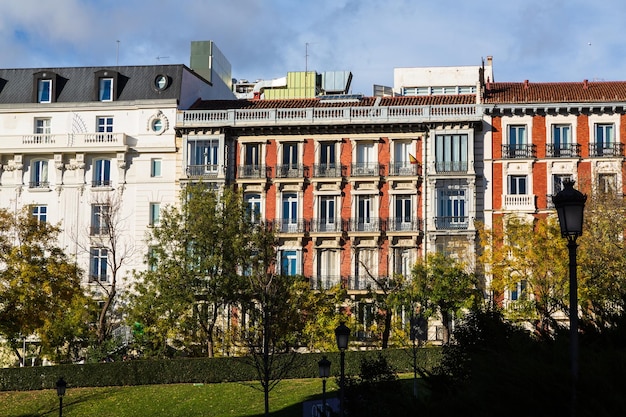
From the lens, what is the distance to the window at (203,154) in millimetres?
59003

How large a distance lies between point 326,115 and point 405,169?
5264 mm

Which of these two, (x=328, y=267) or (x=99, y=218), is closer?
(x=328, y=267)

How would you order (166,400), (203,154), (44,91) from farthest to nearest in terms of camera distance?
(44,91) → (203,154) → (166,400)

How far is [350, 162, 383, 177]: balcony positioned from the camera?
5822cm

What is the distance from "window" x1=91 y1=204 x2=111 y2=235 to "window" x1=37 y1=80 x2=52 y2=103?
285 inches

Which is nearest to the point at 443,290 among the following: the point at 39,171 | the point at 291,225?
the point at 291,225

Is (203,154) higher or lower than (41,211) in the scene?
higher

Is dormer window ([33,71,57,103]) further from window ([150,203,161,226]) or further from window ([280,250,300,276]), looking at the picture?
window ([280,250,300,276])

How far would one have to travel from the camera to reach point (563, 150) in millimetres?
57031

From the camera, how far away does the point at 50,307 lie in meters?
49.4

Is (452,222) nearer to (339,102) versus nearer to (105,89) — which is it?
(339,102)

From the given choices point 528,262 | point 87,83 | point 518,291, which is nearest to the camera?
point 528,262

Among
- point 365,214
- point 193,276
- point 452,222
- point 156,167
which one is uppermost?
point 156,167

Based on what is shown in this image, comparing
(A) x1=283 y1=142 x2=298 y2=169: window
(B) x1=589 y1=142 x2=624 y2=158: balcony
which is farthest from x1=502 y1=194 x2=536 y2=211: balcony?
(A) x1=283 y1=142 x2=298 y2=169: window
